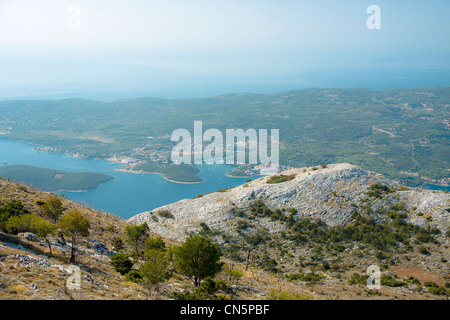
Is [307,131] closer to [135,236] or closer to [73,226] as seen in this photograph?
[135,236]

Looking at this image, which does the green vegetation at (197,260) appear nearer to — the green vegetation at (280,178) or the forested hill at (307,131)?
the green vegetation at (280,178)

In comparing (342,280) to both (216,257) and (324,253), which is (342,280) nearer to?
(324,253)

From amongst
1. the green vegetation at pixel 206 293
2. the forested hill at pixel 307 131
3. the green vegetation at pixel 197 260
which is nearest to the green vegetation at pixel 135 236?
the green vegetation at pixel 197 260

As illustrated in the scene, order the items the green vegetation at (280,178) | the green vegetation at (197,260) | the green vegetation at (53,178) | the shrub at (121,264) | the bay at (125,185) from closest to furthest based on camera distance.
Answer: the green vegetation at (197,260) → the shrub at (121,264) → the green vegetation at (280,178) → the bay at (125,185) → the green vegetation at (53,178)

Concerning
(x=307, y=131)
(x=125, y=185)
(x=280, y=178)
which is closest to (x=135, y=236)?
(x=280, y=178)

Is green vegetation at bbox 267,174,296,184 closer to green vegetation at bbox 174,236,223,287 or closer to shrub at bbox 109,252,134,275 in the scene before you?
green vegetation at bbox 174,236,223,287
